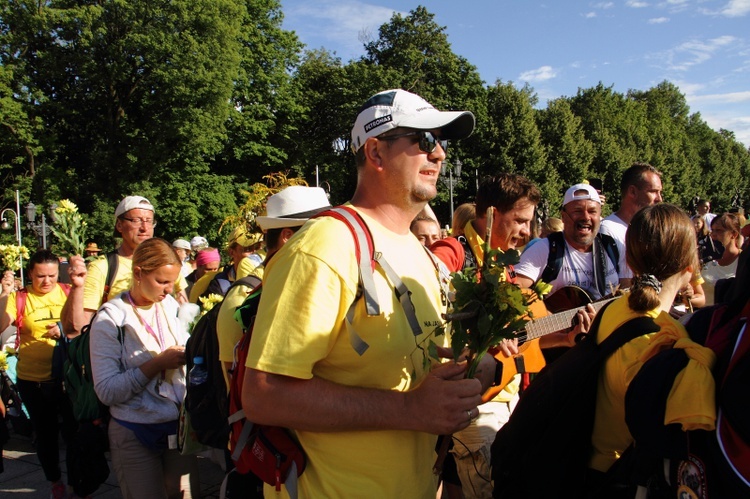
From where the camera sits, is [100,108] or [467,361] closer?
[467,361]

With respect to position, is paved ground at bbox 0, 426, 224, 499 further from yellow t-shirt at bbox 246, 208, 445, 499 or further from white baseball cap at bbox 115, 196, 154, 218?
yellow t-shirt at bbox 246, 208, 445, 499

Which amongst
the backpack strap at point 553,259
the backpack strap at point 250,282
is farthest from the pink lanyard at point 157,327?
the backpack strap at point 553,259

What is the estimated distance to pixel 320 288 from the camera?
5.49 ft

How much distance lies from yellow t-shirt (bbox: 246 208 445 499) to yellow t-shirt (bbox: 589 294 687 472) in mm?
845

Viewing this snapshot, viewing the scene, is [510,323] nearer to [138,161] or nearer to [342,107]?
[138,161]

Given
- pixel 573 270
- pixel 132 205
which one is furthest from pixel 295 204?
pixel 573 270

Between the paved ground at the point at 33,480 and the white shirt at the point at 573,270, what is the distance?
327 centimetres

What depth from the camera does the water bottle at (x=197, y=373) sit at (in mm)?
3309

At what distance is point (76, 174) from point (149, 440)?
31.3 m

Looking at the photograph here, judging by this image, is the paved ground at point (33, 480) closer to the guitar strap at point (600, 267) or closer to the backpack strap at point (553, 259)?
Answer: the backpack strap at point (553, 259)

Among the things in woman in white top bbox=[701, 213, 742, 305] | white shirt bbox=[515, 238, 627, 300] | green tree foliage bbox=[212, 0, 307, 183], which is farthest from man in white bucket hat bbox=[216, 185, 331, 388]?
green tree foliage bbox=[212, 0, 307, 183]

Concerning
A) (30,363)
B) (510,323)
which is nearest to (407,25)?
(30,363)

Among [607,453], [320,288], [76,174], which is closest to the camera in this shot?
[320,288]

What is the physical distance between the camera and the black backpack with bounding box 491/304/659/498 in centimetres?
233
